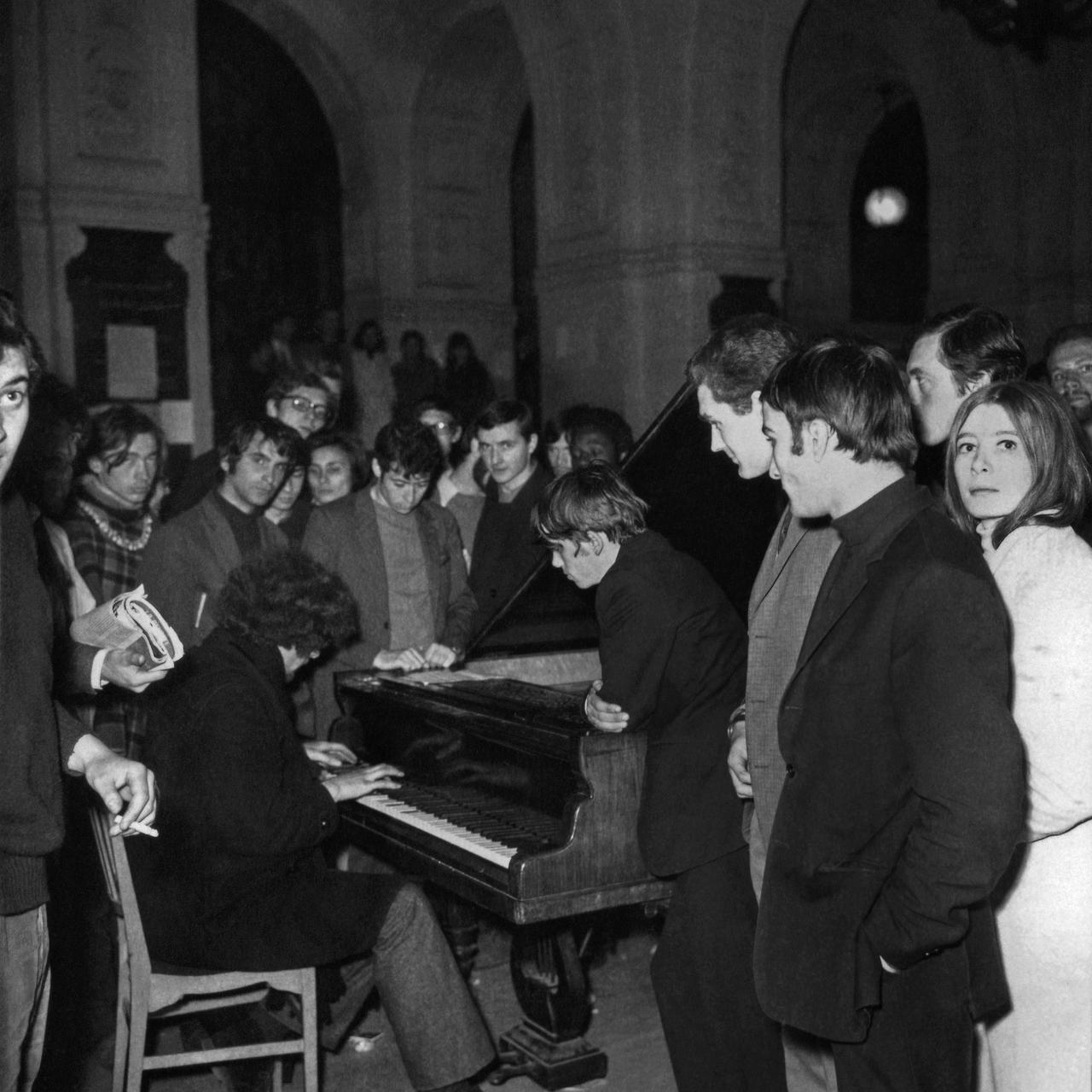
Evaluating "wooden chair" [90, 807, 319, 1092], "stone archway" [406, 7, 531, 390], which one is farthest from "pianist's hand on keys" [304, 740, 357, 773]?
"stone archway" [406, 7, 531, 390]

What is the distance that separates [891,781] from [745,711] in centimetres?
67

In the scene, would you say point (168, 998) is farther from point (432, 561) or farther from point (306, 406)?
point (306, 406)

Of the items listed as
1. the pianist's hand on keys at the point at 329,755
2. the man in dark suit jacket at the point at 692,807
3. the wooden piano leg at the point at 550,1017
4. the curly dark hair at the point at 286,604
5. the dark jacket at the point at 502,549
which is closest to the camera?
the man in dark suit jacket at the point at 692,807

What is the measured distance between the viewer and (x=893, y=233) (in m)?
16.4

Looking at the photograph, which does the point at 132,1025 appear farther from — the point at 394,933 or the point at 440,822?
the point at 440,822

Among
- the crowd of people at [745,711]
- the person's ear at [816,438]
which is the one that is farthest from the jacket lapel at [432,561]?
the person's ear at [816,438]

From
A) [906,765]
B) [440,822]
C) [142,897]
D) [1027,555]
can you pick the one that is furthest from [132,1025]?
[1027,555]

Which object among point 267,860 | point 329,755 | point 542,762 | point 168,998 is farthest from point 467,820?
point 168,998

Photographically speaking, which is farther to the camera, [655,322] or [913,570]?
[655,322]

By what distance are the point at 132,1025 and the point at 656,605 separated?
5.10 ft

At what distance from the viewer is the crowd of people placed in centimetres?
177

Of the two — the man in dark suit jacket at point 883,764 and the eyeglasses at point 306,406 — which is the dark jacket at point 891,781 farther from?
the eyeglasses at point 306,406

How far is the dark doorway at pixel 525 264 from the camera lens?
11.8 m

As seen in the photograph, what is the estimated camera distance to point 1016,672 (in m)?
2.08
